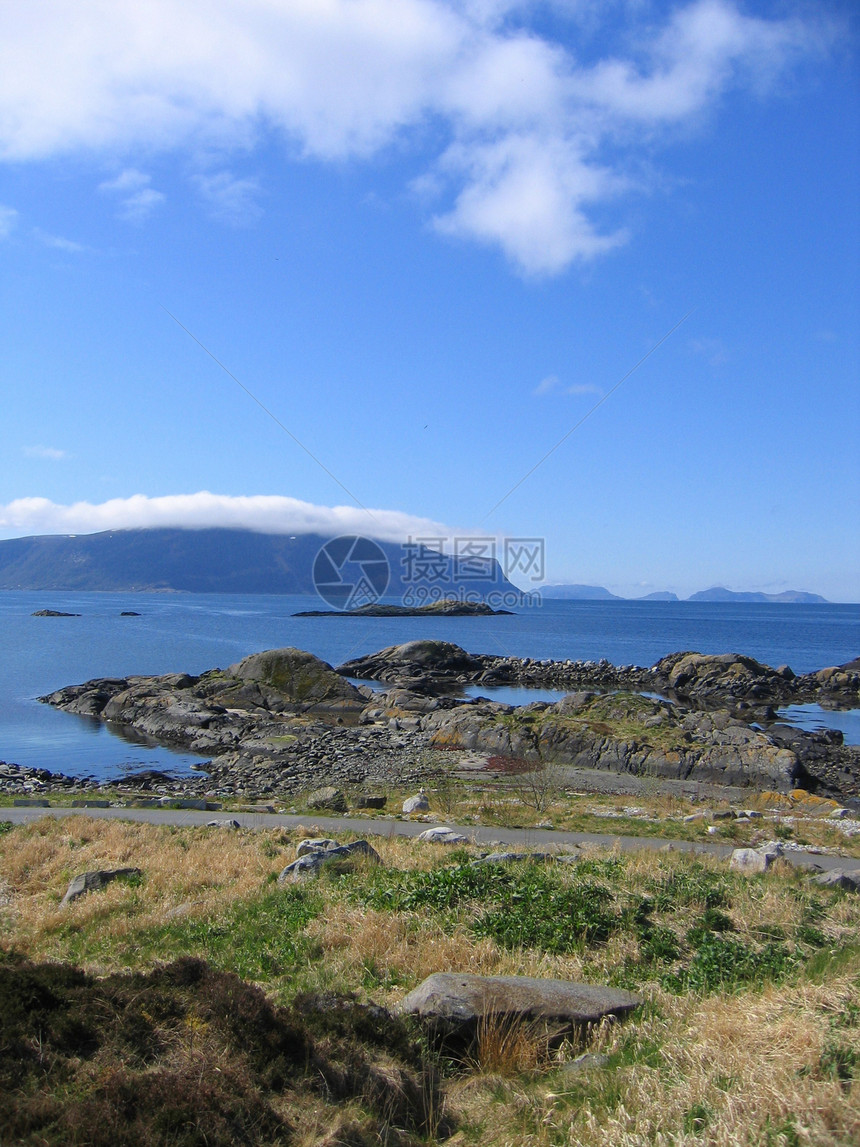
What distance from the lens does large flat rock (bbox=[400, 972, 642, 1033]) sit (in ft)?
20.7

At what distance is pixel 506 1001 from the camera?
6.47m

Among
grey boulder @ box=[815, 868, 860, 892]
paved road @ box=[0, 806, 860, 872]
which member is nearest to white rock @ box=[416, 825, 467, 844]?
paved road @ box=[0, 806, 860, 872]

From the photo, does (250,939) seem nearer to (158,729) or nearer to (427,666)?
(158,729)

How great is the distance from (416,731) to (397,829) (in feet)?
73.7

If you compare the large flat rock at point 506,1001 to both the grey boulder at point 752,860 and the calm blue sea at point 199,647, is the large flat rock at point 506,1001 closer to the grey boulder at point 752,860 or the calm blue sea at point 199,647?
the grey boulder at point 752,860

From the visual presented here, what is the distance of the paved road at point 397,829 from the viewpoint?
1586 centimetres

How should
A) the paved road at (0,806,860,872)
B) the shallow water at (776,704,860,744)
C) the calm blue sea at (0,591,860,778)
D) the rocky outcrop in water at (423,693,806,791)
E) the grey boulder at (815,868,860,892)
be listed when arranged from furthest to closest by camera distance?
1. the shallow water at (776,704,860,744)
2. the calm blue sea at (0,591,860,778)
3. the rocky outcrop in water at (423,693,806,791)
4. the paved road at (0,806,860,872)
5. the grey boulder at (815,868,860,892)

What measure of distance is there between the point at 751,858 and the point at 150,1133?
1181 centimetres

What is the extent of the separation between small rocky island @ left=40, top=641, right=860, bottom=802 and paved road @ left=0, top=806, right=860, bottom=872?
913 cm

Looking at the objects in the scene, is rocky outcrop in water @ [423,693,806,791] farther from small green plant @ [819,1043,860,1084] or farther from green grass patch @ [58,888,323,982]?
small green plant @ [819,1043,860,1084]

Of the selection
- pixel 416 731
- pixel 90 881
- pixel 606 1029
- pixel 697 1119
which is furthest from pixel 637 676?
pixel 697 1119

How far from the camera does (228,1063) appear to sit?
17.3 ft

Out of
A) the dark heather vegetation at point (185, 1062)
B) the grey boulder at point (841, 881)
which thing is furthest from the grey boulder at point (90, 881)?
the grey boulder at point (841, 881)

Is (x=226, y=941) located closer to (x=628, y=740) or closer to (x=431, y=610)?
(x=628, y=740)
